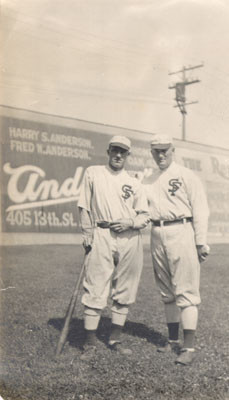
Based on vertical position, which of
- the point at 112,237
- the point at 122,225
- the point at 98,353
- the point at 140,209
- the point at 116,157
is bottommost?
the point at 98,353

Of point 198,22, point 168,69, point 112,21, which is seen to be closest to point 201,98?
point 168,69

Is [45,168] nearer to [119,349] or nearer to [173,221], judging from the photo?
[173,221]

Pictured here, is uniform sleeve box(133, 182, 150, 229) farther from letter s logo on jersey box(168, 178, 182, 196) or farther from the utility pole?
the utility pole

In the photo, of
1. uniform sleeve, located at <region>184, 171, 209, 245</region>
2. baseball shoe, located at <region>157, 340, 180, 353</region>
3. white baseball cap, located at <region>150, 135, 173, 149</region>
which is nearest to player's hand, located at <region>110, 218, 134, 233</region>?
uniform sleeve, located at <region>184, 171, 209, 245</region>

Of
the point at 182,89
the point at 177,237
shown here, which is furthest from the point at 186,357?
the point at 182,89

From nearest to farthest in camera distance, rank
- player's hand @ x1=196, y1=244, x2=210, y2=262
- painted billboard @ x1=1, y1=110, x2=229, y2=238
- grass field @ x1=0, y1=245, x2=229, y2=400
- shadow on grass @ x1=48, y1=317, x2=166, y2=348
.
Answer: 1. grass field @ x1=0, y1=245, x2=229, y2=400
2. player's hand @ x1=196, y1=244, x2=210, y2=262
3. shadow on grass @ x1=48, y1=317, x2=166, y2=348
4. painted billboard @ x1=1, y1=110, x2=229, y2=238

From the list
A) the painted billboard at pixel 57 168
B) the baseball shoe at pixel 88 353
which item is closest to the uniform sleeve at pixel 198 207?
the painted billboard at pixel 57 168

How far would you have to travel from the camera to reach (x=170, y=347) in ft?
12.0

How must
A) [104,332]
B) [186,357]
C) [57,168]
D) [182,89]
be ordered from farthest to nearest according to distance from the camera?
[57,168], [182,89], [104,332], [186,357]

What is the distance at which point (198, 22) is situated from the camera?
3855 millimetres

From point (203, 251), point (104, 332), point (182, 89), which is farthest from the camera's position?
point (182, 89)

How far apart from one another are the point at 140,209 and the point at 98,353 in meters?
1.25

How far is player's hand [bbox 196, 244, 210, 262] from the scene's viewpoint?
3.51 m

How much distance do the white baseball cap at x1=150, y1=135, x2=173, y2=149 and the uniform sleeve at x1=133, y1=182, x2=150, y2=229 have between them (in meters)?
0.38
